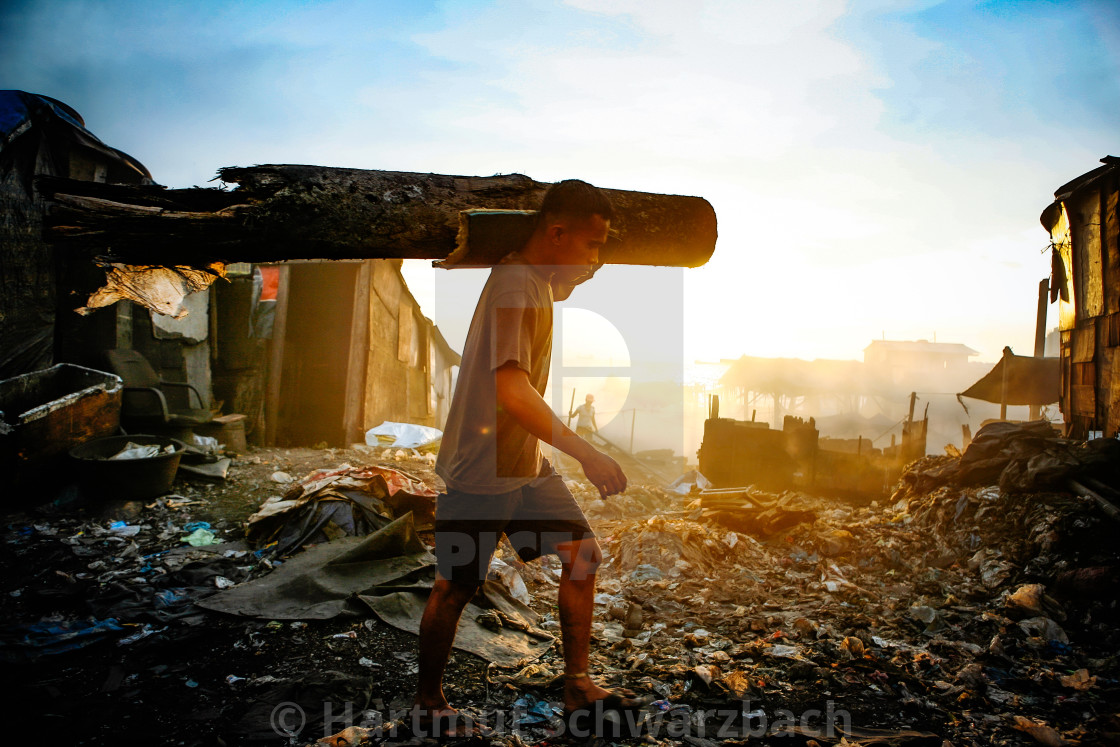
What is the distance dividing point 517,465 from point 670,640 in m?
1.72

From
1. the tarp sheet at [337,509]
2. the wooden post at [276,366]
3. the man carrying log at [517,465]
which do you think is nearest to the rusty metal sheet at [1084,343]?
the man carrying log at [517,465]

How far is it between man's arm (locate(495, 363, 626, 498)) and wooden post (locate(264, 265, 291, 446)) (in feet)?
22.5

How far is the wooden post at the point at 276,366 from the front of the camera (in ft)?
24.3

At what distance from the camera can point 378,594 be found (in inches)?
114

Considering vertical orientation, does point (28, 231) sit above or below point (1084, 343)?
above

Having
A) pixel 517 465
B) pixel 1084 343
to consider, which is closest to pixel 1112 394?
pixel 1084 343

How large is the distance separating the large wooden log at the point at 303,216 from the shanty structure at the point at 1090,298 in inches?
278

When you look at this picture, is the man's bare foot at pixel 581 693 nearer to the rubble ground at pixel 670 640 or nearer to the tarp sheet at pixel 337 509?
the rubble ground at pixel 670 640

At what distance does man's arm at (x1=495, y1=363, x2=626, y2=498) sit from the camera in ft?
5.41

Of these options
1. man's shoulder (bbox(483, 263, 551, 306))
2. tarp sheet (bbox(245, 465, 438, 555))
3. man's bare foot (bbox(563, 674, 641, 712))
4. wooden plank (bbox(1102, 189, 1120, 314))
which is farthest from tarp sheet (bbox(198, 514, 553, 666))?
wooden plank (bbox(1102, 189, 1120, 314))

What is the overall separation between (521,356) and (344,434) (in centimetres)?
678

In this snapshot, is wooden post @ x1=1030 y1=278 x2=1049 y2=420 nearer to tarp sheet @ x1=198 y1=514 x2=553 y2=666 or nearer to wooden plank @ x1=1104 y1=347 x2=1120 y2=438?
wooden plank @ x1=1104 y1=347 x2=1120 y2=438

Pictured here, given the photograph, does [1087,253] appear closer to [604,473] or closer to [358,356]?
[604,473]

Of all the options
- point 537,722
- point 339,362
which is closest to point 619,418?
point 339,362
